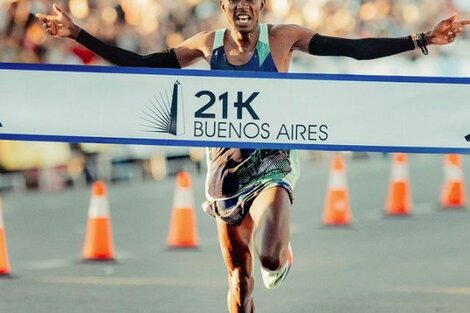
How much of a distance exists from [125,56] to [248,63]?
2.39 feet

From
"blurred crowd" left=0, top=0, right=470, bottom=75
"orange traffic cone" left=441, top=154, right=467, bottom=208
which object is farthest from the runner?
"blurred crowd" left=0, top=0, right=470, bottom=75

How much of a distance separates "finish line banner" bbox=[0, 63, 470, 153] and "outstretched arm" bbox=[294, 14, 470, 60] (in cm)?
41

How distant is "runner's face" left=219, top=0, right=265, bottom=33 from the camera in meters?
10.3

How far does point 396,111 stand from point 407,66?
20.6 meters

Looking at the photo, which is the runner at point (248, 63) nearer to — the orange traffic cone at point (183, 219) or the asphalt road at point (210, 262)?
the asphalt road at point (210, 262)

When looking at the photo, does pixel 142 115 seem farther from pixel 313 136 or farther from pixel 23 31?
pixel 23 31

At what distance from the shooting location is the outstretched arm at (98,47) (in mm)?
10445

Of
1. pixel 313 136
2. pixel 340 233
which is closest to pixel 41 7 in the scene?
pixel 340 233

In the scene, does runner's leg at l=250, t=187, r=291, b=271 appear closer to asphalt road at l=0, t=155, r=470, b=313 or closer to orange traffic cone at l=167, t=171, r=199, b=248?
A: asphalt road at l=0, t=155, r=470, b=313

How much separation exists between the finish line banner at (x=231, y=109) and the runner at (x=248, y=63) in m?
0.17

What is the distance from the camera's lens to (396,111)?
429 inches

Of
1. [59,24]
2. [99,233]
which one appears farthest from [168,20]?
[59,24]

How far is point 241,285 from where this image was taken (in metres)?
10.5

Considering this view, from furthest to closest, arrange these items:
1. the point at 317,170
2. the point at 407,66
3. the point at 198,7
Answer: the point at 407,66, the point at 198,7, the point at 317,170
